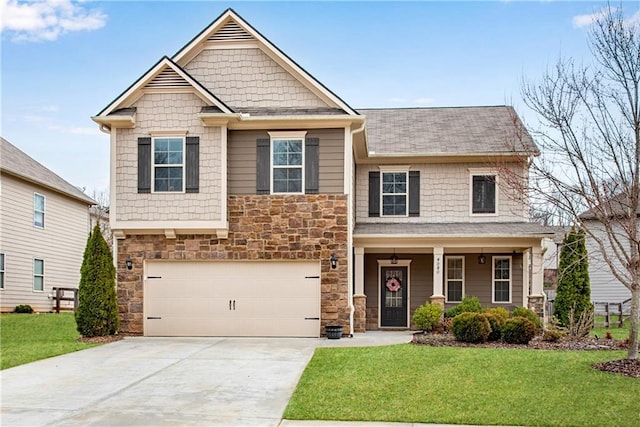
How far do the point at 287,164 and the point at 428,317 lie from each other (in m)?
5.63

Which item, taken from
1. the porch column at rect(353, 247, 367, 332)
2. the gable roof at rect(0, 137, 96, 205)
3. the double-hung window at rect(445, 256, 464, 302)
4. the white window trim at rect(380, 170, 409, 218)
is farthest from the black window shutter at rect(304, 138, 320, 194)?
the gable roof at rect(0, 137, 96, 205)

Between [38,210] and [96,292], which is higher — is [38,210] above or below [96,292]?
above

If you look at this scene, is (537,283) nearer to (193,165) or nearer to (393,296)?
(393,296)

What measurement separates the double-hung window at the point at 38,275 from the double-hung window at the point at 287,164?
13.0 metres

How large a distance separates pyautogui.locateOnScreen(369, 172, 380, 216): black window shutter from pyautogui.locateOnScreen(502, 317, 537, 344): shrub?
693 centimetres

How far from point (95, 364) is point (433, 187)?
38.7 ft

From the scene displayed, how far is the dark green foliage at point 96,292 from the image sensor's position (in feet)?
48.9

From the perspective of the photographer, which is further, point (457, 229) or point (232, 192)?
point (457, 229)

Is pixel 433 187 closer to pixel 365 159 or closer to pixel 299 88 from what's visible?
pixel 365 159

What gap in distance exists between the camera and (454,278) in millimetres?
19859

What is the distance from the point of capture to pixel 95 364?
38.3ft

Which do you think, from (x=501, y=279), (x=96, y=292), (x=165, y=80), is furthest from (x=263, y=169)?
(x=501, y=279)

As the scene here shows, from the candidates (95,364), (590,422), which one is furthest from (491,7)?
(95,364)

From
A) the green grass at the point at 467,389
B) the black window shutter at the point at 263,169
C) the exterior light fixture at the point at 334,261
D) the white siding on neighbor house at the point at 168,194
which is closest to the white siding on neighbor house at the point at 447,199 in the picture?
the exterior light fixture at the point at 334,261
